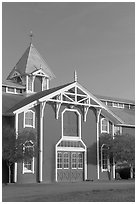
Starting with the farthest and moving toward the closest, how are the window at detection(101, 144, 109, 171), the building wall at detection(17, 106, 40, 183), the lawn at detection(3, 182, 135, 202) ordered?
the window at detection(101, 144, 109, 171), the building wall at detection(17, 106, 40, 183), the lawn at detection(3, 182, 135, 202)

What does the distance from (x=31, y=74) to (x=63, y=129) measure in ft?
36.5

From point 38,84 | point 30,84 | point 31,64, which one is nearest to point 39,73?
point 38,84

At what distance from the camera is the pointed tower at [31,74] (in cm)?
4309

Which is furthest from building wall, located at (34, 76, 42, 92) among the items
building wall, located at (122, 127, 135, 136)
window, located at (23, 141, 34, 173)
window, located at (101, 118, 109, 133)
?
window, located at (23, 141, 34, 173)

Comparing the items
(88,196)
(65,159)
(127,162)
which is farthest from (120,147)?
(88,196)

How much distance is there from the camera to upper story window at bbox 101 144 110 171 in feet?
119

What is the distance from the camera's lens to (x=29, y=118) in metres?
32.5

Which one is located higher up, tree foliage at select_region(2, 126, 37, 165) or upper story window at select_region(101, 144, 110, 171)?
tree foliage at select_region(2, 126, 37, 165)

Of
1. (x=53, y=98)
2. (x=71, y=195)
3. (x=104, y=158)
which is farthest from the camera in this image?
(x=104, y=158)

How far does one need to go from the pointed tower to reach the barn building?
150 inches

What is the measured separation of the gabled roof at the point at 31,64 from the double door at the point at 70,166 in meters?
12.6

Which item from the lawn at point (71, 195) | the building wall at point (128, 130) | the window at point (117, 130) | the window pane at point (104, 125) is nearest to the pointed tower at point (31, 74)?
the window pane at point (104, 125)

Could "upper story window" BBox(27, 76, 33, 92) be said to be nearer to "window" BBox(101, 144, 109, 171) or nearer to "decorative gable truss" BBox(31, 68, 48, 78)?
"decorative gable truss" BBox(31, 68, 48, 78)

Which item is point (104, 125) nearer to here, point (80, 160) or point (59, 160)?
point (80, 160)
